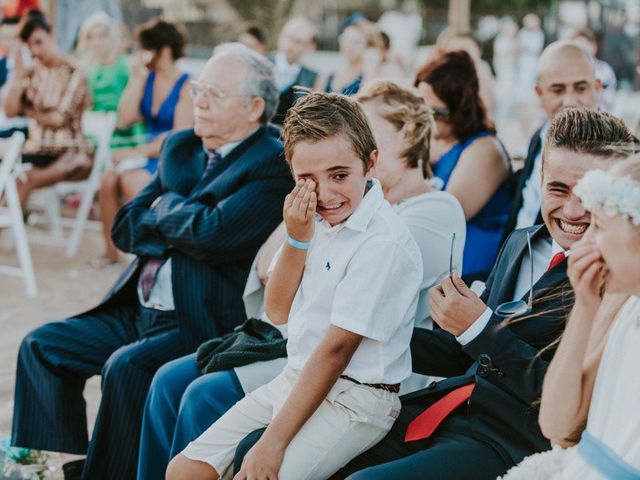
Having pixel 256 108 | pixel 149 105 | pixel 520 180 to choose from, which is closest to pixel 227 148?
pixel 256 108

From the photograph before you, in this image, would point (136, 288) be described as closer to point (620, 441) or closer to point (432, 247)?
point (432, 247)

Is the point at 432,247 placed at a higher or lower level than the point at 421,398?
higher

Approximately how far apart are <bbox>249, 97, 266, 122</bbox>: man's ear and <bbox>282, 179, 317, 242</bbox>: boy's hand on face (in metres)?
1.17

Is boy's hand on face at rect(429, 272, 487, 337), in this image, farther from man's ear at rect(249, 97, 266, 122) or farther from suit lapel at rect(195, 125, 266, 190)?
man's ear at rect(249, 97, 266, 122)

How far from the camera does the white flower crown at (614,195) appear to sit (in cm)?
168

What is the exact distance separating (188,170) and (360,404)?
5.17 ft

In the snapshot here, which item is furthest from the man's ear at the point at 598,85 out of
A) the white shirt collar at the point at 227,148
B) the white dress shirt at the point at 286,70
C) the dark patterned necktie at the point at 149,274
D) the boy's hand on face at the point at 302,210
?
the white dress shirt at the point at 286,70

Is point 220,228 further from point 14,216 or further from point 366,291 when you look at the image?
point 14,216

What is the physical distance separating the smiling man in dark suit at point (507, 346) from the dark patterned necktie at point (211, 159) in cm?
139

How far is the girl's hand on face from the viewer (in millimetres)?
1754

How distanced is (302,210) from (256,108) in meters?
1.25

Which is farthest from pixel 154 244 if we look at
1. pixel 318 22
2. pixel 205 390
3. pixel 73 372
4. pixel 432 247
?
pixel 318 22

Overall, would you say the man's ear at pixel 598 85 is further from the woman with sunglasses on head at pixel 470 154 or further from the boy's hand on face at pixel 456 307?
the boy's hand on face at pixel 456 307

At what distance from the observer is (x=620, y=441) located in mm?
1771
